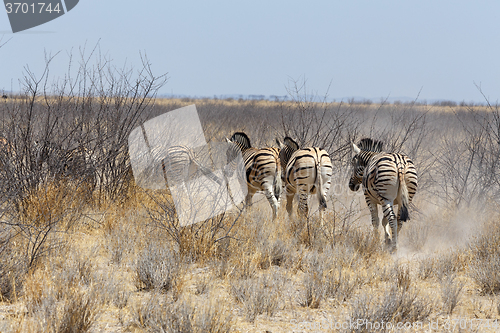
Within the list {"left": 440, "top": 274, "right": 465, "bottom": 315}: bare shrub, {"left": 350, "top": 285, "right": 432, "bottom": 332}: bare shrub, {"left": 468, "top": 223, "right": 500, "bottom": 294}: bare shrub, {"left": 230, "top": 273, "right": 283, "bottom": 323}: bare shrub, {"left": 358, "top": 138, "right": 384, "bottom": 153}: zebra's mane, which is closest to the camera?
{"left": 350, "top": 285, "right": 432, "bottom": 332}: bare shrub

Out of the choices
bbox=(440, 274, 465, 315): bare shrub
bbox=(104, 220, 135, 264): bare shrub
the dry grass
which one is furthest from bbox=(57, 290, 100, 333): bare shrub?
bbox=(440, 274, 465, 315): bare shrub

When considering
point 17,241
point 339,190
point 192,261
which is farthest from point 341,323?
point 339,190

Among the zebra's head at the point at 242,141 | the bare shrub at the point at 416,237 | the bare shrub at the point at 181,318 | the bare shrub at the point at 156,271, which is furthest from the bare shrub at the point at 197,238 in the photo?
the zebra's head at the point at 242,141

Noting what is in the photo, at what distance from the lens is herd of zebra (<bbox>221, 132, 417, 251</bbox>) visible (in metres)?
6.13

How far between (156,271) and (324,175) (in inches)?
136

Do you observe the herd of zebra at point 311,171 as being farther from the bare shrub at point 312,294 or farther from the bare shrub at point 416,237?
the bare shrub at point 312,294

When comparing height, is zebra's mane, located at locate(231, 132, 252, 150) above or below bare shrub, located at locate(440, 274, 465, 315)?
above

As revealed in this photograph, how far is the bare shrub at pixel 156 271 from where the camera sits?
14.1 ft

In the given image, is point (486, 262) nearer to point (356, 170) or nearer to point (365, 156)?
point (365, 156)

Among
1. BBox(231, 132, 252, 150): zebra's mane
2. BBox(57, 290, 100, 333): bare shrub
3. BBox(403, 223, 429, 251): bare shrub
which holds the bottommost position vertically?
BBox(403, 223, 429, 251): bare shrub

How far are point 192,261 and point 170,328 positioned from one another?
186cm

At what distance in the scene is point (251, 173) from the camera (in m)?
7.96

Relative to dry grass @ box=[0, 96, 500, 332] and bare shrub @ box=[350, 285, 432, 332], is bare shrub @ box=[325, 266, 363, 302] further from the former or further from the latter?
bare shrub @ box=[350, 285, 432, 332]

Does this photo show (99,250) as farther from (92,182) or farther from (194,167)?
(194,167)
